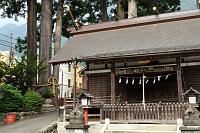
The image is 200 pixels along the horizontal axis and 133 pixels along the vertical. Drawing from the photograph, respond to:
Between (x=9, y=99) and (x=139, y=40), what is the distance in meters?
8.78

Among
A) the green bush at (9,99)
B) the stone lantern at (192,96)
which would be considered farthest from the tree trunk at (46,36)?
the stone lantern at (192,96)

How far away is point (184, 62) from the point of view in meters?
16.6

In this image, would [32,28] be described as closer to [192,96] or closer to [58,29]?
[58,29]

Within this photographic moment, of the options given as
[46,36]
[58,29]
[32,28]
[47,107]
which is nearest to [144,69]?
[47,107]

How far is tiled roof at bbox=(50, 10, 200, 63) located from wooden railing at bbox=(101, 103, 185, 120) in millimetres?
2539

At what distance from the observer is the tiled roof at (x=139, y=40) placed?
16.0 metres

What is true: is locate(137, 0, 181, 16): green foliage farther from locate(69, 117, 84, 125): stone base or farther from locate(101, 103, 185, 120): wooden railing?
locate(69, 117, 84, 125): stone base

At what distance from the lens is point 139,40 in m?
18.2

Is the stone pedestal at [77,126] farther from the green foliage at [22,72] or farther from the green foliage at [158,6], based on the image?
the green foliage at [158,6]

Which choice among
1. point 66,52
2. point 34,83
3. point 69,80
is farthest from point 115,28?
point 69,80

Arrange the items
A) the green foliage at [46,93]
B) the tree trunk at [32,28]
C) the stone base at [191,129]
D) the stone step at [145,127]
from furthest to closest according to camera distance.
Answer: the tree trunk at [32,28], the green foliage at [46,93], the stone step at [145,127], the stone base at [191,129]

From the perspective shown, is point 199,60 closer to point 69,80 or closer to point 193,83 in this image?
point 193,83

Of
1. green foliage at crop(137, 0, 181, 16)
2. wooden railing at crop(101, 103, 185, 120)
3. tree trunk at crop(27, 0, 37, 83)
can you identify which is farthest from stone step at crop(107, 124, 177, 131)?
green foliage at crop(137, 0, 181, 16)

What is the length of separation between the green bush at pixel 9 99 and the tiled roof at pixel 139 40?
143 inches
